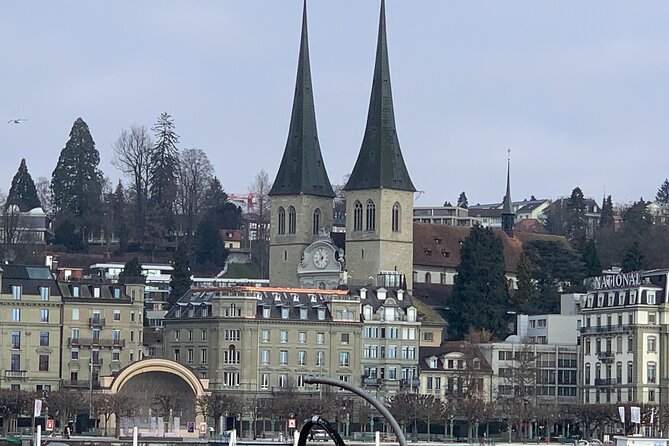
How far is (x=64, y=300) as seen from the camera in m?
104

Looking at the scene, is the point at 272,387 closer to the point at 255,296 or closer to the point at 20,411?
the point at 255,296

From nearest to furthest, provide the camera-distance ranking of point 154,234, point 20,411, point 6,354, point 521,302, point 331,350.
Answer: point 20,411 → point 6,354 → point 331,350 → point 521,302 → point 154,234

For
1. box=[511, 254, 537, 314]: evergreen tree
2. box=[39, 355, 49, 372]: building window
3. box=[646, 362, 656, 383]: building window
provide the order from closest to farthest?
1. box=[39, 355, 49, 372]: building window
2. box=[646, 362, 656, 383]: building window
3. box=[511, 254, 537, 314]: evergreen tree

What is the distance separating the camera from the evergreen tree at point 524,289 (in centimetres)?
12688

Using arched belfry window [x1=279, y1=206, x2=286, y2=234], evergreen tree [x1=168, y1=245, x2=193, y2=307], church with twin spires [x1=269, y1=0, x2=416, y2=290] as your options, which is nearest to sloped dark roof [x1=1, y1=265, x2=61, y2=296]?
evergreen tree [x1=168, y1=245, x2=193, y2=307]

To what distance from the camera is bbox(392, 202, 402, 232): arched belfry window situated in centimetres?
13312

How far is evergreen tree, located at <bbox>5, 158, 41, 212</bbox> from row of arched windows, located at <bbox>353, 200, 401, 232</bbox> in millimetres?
41894

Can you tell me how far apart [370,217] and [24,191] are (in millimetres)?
47962

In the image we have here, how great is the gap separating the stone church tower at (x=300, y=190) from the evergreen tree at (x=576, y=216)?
3545 cm

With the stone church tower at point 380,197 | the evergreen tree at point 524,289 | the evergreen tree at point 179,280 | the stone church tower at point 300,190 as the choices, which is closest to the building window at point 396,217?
the stone church tower at point 380,197

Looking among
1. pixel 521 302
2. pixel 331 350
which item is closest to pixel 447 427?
pixel 331 350

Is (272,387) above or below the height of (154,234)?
below

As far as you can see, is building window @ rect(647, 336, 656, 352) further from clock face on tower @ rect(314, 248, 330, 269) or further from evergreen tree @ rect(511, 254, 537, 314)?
clock face on tower @ rect(314, 248, 330, 269)

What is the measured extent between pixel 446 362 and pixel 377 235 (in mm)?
20866
